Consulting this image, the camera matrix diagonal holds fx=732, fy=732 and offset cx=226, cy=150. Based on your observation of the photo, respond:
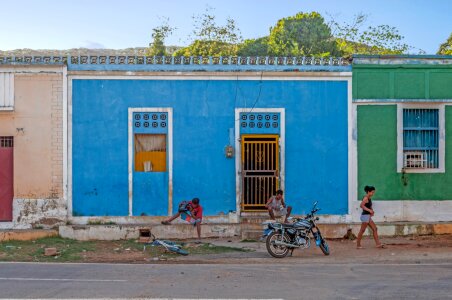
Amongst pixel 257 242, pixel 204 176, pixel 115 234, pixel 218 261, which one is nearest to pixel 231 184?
pixel 204 176

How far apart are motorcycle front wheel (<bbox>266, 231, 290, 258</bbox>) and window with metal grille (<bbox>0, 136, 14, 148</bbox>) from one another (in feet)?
26.5

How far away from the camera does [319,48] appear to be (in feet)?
138

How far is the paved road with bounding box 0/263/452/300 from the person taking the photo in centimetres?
1034

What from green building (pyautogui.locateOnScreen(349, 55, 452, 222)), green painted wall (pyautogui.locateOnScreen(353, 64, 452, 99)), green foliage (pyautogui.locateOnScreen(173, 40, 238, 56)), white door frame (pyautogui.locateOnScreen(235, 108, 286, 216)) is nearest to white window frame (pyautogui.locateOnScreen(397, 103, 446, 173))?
green building (pyautogui.locateOnScreen(349, 55, 452, 222))

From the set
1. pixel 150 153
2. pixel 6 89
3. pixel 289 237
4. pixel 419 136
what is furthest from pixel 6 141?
pixel 419 136

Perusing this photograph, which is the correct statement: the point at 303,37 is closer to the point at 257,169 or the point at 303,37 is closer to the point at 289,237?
the point at 257,169

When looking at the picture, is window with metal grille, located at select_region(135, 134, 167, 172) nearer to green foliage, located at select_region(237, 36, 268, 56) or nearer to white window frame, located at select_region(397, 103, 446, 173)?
white window frame, located at select_region(397, 103, 446, 173)

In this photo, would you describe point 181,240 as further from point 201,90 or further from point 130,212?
point 201,90

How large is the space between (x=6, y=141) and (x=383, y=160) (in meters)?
10.2

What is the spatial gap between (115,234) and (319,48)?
25.6 m

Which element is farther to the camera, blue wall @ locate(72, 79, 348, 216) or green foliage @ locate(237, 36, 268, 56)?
green foliage @ locate(237, 36, 268, 56)

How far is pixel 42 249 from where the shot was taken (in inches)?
665

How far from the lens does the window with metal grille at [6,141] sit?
1961cm

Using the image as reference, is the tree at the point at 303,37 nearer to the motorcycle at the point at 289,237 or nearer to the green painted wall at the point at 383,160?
the green painted wall at the point at 383,160
